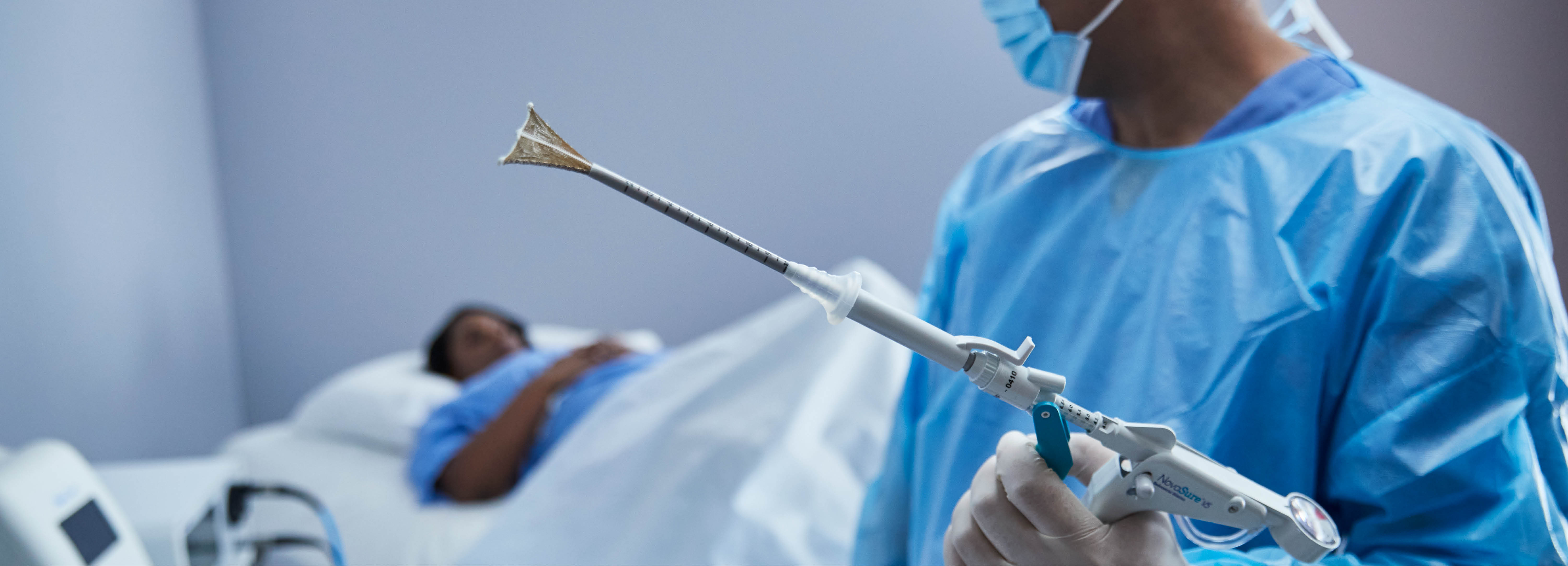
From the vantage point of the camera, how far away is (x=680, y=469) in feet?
4.30

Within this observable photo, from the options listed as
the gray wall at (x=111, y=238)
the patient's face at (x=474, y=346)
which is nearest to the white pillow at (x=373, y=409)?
the patient's face at (x=474, y=346)

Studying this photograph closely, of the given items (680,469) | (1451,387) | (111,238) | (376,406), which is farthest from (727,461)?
(111,238)

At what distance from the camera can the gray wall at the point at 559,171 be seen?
1983mm

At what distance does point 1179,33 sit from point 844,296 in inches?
20.5

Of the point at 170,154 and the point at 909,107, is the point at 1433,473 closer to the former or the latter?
the point at 909,107

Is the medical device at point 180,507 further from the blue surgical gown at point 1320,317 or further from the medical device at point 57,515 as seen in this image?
the blue surgical gown at point 1320,317

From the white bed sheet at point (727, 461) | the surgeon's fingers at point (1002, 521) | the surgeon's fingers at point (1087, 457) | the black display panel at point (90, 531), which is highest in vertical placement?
the surgeon's fingers at point (1087, 457)

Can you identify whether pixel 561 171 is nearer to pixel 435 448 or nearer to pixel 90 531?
pixel 435 448

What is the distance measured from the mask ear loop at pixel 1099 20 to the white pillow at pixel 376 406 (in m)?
1.72

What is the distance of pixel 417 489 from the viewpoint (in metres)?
1.68

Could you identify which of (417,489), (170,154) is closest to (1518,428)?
(417,489)

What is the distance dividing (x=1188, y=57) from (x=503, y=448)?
1.49 meters

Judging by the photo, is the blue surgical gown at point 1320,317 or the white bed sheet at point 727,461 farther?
the white bed sheet at point 727,461

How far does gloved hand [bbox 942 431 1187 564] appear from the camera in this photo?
0.50 m
